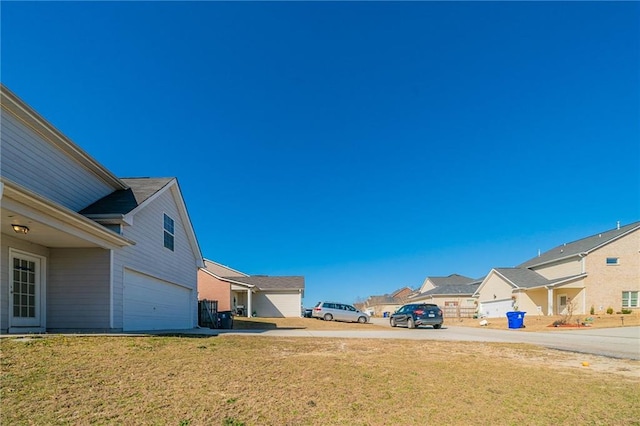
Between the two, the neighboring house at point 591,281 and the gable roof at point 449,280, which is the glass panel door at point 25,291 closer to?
the neighboring house at point 591,281

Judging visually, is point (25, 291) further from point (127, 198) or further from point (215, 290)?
point (215, 290)

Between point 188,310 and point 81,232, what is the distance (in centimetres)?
1023

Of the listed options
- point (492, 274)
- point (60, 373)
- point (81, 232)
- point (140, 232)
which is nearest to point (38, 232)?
point (81, 232)

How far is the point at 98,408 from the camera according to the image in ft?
13.9

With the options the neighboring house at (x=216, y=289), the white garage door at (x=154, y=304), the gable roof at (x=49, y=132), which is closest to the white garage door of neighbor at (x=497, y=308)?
the neighboring house at (x=216, y=289)

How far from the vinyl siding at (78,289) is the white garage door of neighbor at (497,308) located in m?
33.4

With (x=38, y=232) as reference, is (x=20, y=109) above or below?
above

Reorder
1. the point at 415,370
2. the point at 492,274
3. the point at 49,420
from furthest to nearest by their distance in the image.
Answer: the point at 492,274 < the point at 415,370 < the point at 49,420

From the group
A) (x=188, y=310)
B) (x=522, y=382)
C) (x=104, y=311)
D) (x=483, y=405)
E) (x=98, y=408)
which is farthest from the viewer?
(x=188, y=310)

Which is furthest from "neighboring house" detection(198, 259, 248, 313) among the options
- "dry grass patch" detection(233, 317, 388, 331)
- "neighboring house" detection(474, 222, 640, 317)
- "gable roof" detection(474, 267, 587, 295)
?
"neighboring house" detection(474, 222, 640, 317)

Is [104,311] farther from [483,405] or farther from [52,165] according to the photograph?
[483,405]

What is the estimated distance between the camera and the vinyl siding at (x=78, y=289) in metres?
11.4

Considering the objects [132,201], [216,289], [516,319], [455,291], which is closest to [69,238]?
[132,201]

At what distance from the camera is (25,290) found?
10.6m
